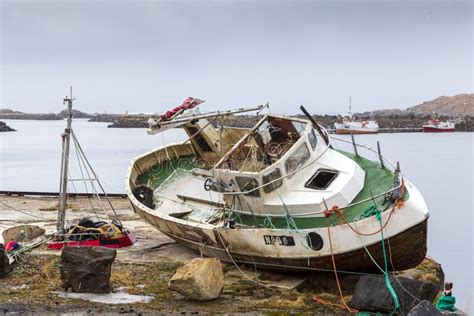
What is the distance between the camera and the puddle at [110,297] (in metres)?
15.2

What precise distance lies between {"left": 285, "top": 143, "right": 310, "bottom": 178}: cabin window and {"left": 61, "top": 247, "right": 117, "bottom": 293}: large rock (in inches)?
195

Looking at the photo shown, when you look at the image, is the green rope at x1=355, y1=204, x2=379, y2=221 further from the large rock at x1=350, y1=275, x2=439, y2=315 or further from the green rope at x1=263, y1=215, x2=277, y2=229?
the green rope at x1=263, y1=215, x2=277, y2=229

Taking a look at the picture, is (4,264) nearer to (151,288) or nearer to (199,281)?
(151,288)

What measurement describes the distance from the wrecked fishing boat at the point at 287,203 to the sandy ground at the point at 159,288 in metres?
0.57

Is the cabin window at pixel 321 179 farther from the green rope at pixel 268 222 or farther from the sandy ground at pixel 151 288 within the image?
the sandy ground at pixel 151 288

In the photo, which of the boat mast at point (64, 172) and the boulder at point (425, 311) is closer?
the boulder at point (425, 311)

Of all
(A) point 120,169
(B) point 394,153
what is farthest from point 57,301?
(B) point 394,153

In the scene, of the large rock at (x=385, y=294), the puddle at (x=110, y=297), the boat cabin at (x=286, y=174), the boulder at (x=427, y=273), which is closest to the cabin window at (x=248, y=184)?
the boat cabin at (x=286, y=174)

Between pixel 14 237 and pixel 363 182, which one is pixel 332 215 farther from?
pixel 14 237

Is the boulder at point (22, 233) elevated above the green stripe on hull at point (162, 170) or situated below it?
below

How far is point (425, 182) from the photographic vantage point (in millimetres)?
53406

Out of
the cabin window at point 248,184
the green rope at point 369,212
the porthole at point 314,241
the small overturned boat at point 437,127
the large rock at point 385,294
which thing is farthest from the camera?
the small overturned boat at point 437,127

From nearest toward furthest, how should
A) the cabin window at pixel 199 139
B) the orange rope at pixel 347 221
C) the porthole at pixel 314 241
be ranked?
the orange rope at pixel 347 221 → the porthole at pixel 314 241 → the cabin window at pixel 199 139

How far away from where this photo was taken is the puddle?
15.2 m
